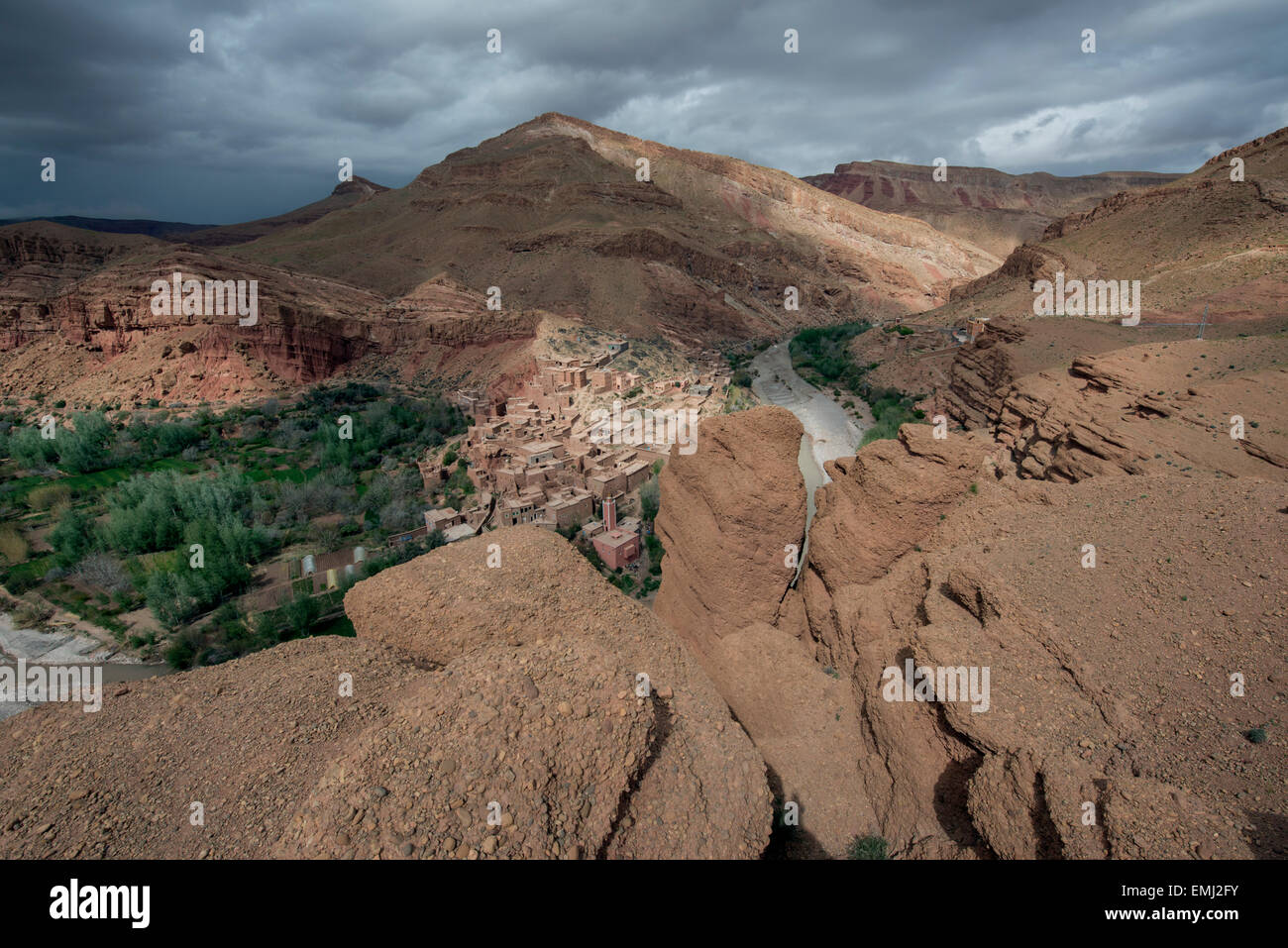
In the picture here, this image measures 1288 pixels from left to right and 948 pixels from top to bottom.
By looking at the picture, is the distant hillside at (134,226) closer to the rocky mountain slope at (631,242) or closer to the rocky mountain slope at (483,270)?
the rocky mountain slope at (483,270)

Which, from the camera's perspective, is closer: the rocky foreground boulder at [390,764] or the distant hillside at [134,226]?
the rocky foreground boulder at [390,764]

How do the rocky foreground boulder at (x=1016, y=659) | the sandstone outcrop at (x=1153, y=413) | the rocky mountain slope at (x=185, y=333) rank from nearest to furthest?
the rocky foreground boulder at (x=1016, y=659), the sandstone outcrop at (x=1153, y=413), the rocky mountain slope at (x=185, y=333)

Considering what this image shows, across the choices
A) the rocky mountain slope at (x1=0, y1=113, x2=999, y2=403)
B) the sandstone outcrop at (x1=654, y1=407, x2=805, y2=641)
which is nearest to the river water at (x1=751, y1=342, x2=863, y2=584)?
the sandstone outcrop at (x1=654, y1=407, x2=805, y2=641)

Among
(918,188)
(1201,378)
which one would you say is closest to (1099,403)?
(1201,378)

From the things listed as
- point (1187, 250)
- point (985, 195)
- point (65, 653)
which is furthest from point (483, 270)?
point (985, 195)

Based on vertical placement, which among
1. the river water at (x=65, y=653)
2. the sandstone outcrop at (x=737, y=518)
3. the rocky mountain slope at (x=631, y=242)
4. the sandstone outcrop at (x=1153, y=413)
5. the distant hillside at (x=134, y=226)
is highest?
the distant hillside at (x=134, y=226)

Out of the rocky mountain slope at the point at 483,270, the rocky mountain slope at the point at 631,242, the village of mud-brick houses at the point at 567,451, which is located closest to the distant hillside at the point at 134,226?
the rocky mountain slope at the point at 483,270
